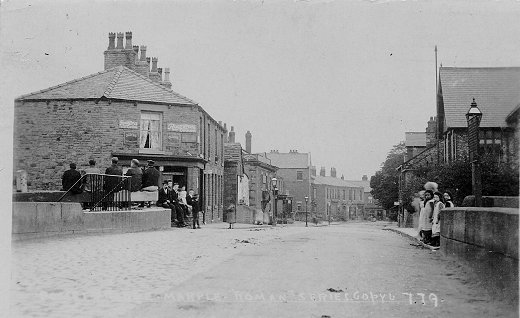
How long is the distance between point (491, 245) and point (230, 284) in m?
3.45

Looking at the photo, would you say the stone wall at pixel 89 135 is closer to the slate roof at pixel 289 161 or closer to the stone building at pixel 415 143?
the stone building at pixel 415 143

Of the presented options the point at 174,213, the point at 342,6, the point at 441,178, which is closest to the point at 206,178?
the point at 174,213

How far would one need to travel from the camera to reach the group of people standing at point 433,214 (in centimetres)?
1323

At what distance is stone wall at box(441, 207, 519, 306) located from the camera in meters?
6.29

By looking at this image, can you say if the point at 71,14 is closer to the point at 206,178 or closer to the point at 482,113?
the point at 482,113

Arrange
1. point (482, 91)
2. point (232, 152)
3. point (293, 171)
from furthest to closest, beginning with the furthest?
point (293, 171) < point (232, 152) < point (482, 91)

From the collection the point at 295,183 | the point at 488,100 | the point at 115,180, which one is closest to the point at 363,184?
the point at 295,183

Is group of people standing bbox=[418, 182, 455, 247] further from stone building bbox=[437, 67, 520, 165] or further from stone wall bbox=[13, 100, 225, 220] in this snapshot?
stone wall bbox=[13, 100, 225, 220]

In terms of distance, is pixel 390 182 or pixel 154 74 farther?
pixel 390 182

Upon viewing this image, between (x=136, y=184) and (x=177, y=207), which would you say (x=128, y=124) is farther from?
(x=136, y=184)

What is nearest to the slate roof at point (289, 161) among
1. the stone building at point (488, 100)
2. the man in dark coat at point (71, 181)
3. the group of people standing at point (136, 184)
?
the group of people standing at point (136, 184)

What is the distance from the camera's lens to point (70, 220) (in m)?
12.5

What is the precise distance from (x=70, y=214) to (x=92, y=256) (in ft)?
11.5

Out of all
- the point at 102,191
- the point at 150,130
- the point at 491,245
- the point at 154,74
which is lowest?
the point at 491,245
